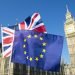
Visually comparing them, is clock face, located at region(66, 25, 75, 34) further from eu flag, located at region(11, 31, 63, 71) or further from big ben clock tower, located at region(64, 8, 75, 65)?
eu flag, located at region(11, 31, 63, 71)

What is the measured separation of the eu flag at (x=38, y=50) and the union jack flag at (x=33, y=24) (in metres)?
1.07

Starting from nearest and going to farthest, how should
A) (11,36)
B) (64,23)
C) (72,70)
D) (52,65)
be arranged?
(52,65)
(11,36)
(72,70)
(64,23)

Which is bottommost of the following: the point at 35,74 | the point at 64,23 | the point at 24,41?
the point at 35,74

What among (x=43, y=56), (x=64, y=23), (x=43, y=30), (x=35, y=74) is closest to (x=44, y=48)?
(x=43, y=56)

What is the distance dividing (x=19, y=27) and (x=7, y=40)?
153 cm

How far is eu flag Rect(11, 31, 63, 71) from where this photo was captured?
14875mm

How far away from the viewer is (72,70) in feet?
254

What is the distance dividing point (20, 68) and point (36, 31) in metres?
34.7

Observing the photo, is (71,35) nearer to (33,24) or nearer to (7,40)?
(33,24)

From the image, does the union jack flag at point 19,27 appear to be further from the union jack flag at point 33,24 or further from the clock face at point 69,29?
the clock face at point 69,29

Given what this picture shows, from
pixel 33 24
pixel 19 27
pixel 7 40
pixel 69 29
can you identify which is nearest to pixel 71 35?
pixel 69 29

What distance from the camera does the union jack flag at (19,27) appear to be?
15586 mm

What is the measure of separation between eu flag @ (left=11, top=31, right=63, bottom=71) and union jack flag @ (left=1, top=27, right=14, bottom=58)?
1.61ft

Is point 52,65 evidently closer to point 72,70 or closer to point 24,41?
point 24,41
